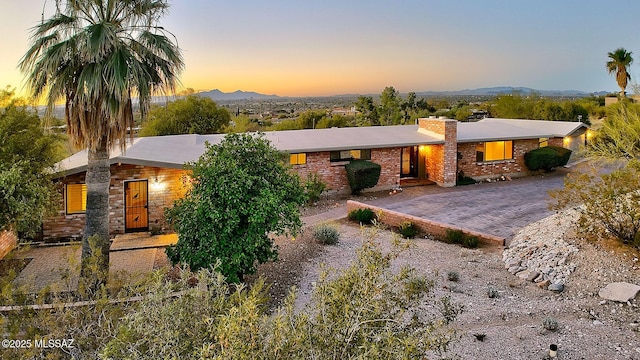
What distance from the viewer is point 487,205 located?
672 inches

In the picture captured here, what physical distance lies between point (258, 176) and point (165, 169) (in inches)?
259

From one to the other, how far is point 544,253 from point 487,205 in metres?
6.23

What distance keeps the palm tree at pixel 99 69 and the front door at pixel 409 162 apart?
1503 cm

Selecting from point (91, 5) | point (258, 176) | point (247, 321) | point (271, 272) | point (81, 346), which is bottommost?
point (271, 272)

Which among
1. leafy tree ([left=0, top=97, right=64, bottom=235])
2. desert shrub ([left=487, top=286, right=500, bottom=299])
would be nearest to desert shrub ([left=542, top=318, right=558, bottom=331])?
desert shrub ([left=487, top=286, right=500, bottom=299])

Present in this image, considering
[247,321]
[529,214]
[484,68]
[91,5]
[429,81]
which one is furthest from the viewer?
[429,81]

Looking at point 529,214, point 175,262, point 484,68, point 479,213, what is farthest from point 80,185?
point 484,68

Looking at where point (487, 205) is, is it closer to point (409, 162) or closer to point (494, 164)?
point (409, 162)

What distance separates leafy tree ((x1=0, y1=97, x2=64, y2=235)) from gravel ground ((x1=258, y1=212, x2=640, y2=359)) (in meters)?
5.44

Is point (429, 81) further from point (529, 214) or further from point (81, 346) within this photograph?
point (81, 346)

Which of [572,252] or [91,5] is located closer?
[91,5]

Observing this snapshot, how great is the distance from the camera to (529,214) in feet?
51.0

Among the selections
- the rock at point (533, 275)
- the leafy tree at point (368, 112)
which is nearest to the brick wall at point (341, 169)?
the rock at point (533, 275)

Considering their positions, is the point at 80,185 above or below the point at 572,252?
above
